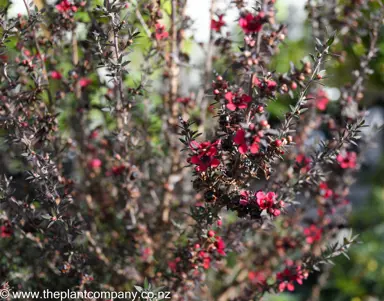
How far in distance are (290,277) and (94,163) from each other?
1432 mm

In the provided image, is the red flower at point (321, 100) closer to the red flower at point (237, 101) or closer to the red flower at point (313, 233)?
the red flower at point (313, 233)

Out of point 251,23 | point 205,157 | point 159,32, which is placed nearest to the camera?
point 251,23

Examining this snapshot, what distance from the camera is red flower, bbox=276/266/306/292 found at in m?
1.87

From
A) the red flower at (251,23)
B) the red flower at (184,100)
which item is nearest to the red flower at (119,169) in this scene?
the red flower at (184,100)

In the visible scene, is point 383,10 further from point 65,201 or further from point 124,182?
point 65,201

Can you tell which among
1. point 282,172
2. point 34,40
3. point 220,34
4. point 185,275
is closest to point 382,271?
point 282,172

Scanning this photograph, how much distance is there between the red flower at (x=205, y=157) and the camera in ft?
4.56

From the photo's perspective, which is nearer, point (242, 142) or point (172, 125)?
point (242, 142)

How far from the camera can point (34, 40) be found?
1.93m

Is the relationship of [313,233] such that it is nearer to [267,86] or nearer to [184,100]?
[184,100]

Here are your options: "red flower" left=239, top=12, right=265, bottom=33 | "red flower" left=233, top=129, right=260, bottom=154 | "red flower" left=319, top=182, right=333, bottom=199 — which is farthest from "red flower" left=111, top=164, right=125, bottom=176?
"red flower" left=319, top=182, right=333, bottom=199

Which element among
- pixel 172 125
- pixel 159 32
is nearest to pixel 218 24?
pixel 159 32

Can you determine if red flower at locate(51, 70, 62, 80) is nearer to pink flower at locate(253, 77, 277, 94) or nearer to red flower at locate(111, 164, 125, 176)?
red flower at locate(111, 164, 125, 176)

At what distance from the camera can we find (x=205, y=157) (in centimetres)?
139
